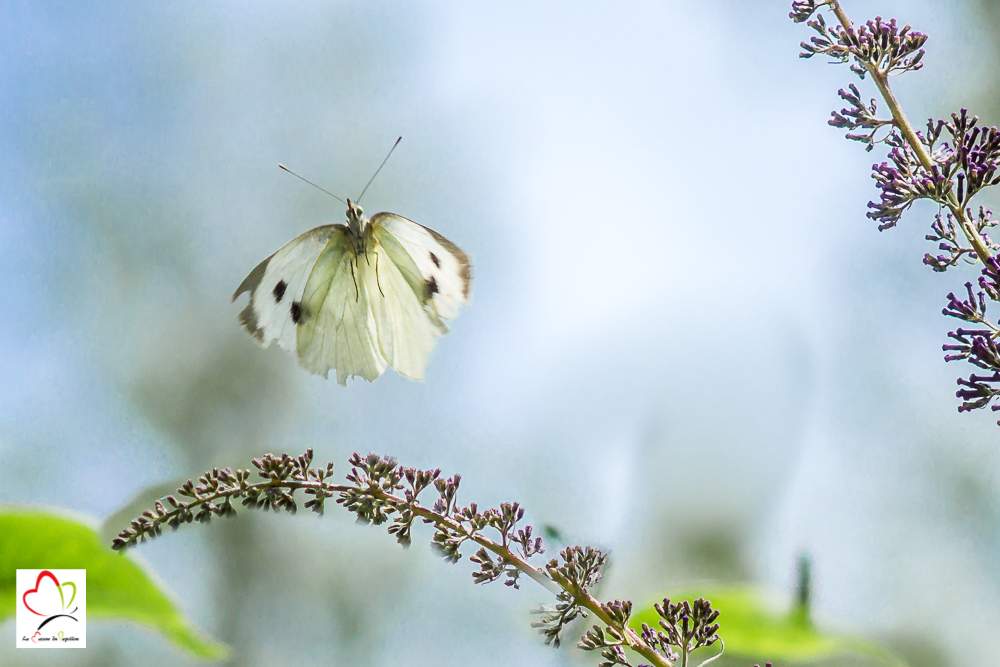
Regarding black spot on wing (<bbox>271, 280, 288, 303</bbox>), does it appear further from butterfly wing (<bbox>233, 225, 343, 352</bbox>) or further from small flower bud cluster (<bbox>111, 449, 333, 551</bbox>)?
small flower bud cluster (<bbox>111, 449, 333, 551</bbox>)

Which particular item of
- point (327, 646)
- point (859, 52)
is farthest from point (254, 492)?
point (327, 646)

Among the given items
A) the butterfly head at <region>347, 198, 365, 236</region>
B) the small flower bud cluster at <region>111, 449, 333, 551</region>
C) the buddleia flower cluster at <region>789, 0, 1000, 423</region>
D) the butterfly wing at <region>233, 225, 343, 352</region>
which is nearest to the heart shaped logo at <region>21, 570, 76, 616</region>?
the butterfly wing at <region>233, 225, 343, 352</region>

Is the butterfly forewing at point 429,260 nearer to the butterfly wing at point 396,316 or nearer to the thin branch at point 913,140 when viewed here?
the butterfly wing at point 396,316

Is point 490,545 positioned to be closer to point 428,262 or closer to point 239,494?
point 239,494

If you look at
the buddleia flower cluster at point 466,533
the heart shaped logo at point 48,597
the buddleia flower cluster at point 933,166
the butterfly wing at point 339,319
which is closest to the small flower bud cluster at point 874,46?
the buddleia flower cluster at point 933,166

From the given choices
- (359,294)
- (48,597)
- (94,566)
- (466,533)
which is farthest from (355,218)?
(48,597)
